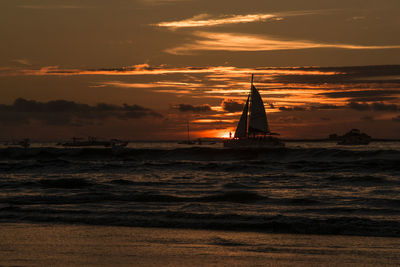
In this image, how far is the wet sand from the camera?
10.6m

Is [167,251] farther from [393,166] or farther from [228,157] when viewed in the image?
[228,157]

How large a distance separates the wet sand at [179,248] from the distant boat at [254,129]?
6763cm

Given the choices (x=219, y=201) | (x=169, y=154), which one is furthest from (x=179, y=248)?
(x=169, y=154)

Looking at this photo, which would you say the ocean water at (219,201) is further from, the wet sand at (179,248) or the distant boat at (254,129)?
the distant boat at (254,129)

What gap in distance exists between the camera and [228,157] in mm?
60250

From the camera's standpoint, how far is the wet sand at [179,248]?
10602 millimetres

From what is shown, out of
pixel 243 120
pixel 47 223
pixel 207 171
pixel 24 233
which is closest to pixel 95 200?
pixel 47 223

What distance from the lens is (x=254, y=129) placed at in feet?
294

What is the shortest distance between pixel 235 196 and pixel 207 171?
15.7m

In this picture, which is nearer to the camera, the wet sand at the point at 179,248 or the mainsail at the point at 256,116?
the wet sand at the point at 179,248

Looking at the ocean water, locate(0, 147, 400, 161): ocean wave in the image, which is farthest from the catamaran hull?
the ocean water

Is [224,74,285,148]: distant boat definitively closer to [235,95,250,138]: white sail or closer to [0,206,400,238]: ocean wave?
[235,95,250,138]: white sail

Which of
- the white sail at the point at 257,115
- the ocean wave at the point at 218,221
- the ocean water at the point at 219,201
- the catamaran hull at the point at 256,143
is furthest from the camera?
the white sail at the point at 257,115

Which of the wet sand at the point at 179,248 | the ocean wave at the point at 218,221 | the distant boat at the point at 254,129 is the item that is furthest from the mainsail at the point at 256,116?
the wet sand at the point at 179,248
